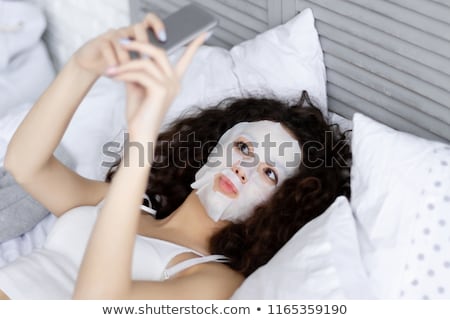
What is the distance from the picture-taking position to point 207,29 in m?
1.06

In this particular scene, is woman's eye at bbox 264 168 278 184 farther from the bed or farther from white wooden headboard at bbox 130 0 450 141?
white wooden headboard at bbox 130 0 450 141

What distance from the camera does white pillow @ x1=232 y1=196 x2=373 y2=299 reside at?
1.03 m

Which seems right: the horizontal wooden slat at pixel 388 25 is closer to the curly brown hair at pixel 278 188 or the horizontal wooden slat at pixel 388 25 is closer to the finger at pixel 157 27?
the curly brown hair at pixel 278 188

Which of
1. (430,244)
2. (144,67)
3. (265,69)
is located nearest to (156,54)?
(144,67)

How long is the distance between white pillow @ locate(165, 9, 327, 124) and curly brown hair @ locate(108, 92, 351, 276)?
0.04 meters

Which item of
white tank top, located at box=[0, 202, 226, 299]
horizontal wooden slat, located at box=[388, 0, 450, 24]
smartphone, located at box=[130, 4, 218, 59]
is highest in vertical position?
smartphone, located at box=[130, 4, 218, 59]

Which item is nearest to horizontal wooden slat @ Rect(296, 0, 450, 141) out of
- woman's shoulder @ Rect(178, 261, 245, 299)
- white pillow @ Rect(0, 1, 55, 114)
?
woman's shoulder @ Rect(178, 261, 245, 299)

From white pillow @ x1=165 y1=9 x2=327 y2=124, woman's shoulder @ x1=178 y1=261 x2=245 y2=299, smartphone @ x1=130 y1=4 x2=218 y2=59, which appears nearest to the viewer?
smartphone @ x1=130 y1=4 x2=218 y2=59

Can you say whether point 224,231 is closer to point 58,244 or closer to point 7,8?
point 58,244

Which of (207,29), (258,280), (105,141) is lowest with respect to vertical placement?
(105,141)

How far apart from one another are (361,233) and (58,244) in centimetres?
55

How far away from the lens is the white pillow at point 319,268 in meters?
1.03

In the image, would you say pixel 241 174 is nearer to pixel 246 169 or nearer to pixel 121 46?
pixel 246 169

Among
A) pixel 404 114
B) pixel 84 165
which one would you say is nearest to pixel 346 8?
pixel 404 114
